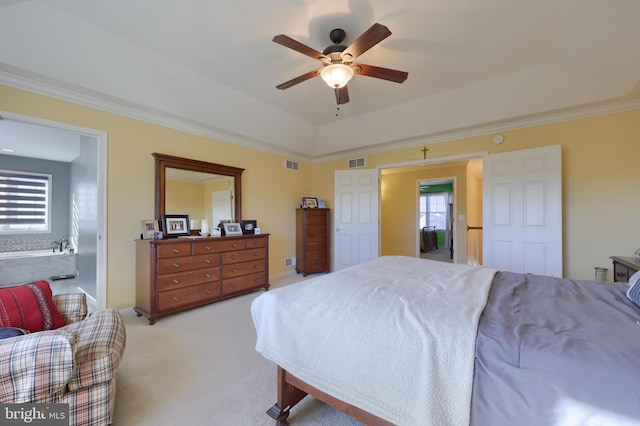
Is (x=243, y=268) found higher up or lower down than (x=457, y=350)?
lower down

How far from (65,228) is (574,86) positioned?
909 centimetres

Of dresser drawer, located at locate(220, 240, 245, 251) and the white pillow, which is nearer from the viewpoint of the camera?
the white pillow

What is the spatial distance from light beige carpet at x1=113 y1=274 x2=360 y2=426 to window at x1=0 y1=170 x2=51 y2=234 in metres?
4.54

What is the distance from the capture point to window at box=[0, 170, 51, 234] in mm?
4930

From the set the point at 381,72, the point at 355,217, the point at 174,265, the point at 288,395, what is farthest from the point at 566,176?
the point at 174,265

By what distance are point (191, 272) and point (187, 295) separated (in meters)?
0.28

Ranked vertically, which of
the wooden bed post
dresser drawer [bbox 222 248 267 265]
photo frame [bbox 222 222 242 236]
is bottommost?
the wooden bed post

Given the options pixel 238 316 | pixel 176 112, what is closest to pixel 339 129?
pixel 176 112

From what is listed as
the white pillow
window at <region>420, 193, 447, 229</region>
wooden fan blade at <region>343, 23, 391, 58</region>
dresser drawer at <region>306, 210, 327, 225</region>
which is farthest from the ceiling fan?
window at <region>420, 193, 447, 229</region>

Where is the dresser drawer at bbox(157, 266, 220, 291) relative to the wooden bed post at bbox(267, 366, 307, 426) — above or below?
above

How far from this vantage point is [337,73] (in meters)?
2.25

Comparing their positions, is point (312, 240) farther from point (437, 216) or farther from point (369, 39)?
point (437, 216)

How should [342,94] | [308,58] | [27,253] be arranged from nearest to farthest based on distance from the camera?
[342,94] → [308,58] → [27,253]

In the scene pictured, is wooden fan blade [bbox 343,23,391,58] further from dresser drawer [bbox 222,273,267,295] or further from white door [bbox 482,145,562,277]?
dresser drawer [bbox 222,273,267,295]
